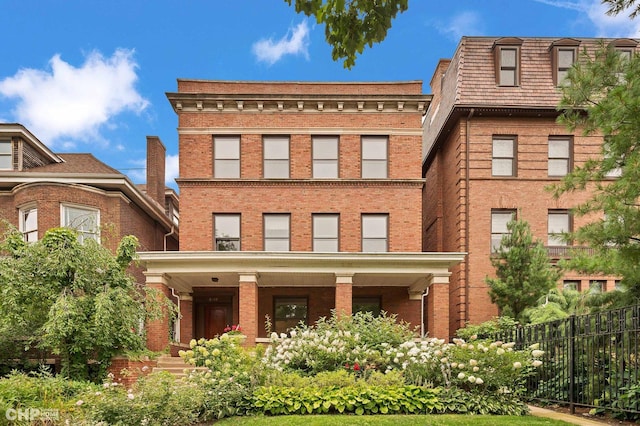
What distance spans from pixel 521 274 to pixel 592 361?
8054 millimetres

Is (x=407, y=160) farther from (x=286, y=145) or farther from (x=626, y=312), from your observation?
(x=626, y=312)

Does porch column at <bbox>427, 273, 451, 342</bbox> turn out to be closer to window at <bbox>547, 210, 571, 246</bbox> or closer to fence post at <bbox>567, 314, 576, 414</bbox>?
window at <bbox>547, 210, 571, 246</bbox>

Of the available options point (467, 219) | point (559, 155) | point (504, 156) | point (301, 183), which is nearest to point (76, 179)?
point (301, 183)

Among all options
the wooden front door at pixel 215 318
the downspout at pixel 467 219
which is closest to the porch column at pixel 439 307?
the downspout at pixel 467 219

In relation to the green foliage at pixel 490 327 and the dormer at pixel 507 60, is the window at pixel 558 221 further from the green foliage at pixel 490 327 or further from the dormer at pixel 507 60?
the dormer at pixel 507 60

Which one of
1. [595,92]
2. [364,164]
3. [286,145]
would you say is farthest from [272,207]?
[595,92]

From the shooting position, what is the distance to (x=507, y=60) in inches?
802

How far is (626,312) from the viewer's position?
7.68m

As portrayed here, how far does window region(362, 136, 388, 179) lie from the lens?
19.6 metres

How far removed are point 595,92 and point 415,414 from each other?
633 cm

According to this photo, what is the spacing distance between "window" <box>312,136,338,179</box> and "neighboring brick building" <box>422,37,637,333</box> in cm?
497

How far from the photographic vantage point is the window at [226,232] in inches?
751

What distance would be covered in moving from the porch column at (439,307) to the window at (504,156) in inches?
216

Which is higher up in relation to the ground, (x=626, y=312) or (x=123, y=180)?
(x=123, y=180)
